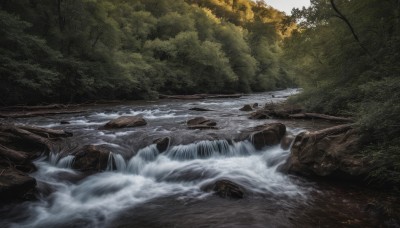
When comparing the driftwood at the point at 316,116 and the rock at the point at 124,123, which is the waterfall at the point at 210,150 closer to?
the rock at the point at 124,123

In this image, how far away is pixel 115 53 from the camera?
89.5 ft

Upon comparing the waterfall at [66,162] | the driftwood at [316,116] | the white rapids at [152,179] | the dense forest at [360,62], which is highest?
the dense forest at [360,62]

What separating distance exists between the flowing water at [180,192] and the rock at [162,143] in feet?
0.63

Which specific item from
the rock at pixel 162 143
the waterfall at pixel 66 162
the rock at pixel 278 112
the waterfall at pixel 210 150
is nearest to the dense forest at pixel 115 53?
the rock at pixel 278 112

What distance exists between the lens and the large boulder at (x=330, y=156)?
22.3 ft

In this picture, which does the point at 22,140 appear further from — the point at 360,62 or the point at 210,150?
the point at 360,62

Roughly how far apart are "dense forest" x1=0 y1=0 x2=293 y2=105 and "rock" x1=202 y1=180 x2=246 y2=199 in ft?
33.2

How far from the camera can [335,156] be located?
7098 mm

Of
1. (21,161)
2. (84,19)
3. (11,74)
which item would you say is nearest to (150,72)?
(84,19)

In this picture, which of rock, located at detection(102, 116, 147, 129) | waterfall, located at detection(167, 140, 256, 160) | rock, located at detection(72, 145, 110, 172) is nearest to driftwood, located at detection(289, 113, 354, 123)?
waterfall, located at detection(167, 140, 256, 160)

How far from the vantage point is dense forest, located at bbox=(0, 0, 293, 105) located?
19.1m

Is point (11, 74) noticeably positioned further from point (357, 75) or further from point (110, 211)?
point (357, 75)

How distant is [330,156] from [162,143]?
17.7 ft

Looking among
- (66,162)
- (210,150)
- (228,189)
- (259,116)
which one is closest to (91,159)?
(66,162)
